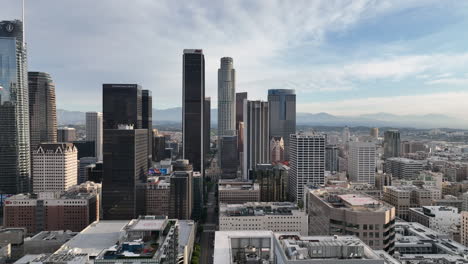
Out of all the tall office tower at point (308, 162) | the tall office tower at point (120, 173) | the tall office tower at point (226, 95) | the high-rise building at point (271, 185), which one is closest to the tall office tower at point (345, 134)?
the tall office tower at point (226, 95)

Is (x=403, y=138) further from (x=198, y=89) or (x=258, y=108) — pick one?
(x=198, y=89)

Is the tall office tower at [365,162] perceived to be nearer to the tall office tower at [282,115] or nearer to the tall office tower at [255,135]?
the tall office tower at [255,135]

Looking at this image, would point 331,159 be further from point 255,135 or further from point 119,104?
point 119,104

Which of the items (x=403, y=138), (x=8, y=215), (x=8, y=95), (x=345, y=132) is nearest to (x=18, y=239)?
(x=8, y=215)

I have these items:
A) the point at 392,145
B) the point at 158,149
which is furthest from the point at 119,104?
the point at 392,145

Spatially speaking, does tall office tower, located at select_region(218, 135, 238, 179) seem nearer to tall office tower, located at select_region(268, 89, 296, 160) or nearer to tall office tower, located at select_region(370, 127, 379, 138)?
tall office tower, located at select_region(268, 89, 296, 160)
